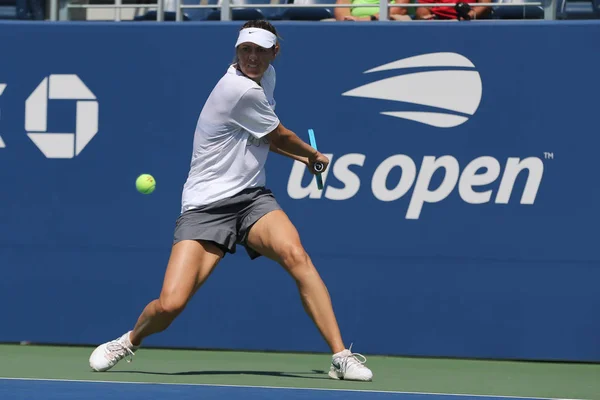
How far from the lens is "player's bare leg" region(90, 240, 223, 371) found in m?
5.84

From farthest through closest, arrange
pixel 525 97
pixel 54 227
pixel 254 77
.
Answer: pixel 54 227 → pixel 525 97 → pixel 254 77

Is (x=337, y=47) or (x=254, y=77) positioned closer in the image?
(x=254, y=77)

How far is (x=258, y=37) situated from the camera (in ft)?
19.0

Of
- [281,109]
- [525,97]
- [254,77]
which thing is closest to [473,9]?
[525,97]

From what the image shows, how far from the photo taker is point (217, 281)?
736 cm

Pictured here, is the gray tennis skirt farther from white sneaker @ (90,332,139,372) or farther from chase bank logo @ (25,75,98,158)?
chase bank logo @ (25,75,98,158)

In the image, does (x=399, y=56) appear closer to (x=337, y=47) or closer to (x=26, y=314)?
(x=337, y=47)

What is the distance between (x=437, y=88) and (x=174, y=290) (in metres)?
2.23

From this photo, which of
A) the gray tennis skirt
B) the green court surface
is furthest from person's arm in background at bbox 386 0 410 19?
the green court surface

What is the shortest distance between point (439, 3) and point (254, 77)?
1944 millimetres

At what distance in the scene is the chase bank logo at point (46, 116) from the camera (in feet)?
24.4

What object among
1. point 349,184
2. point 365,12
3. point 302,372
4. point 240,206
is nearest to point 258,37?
point 240,206

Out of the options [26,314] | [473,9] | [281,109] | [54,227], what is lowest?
[26,314]

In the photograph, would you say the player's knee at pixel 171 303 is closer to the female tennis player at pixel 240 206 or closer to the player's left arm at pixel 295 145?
the female tennis player at pixel 240 206
